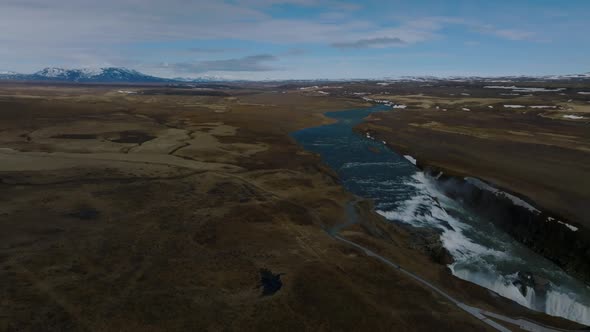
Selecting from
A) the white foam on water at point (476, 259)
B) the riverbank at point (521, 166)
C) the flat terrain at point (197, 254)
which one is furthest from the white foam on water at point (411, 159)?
the flat terrain at point (197, 254)

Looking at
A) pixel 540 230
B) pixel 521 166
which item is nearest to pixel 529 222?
pixel 540 230

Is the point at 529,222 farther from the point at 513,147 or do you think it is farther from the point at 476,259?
the point at 513,147

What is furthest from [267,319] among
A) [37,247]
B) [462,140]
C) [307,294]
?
[462,140]

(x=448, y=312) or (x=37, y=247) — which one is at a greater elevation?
(x=37, y=247)

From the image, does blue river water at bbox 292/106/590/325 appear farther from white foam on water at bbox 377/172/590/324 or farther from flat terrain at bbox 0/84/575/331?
flat terrain at bbox 0/84/575/331

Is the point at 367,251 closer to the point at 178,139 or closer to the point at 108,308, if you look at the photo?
the point at 108,308

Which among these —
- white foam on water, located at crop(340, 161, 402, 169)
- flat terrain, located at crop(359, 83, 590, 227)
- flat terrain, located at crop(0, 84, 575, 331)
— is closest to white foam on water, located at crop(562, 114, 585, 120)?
flat terrain, located at crop(359, 83, 590, 227)
